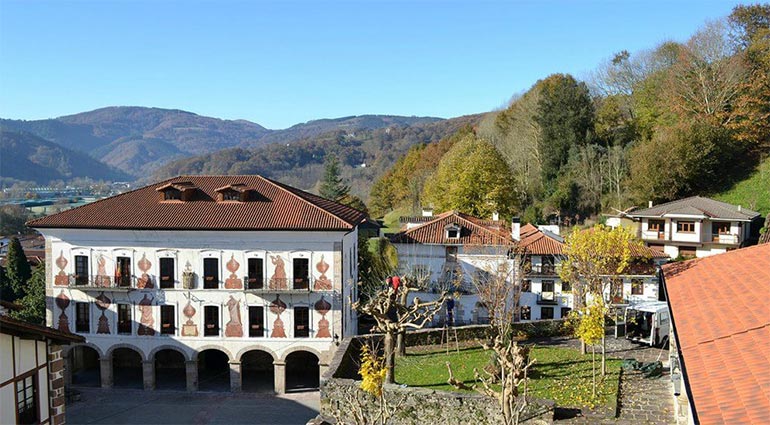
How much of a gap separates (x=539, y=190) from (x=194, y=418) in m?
39.4

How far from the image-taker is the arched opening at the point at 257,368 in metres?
29.0

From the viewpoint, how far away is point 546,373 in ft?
69.1

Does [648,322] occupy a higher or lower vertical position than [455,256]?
lower

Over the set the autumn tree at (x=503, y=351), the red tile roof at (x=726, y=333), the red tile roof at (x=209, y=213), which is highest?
the red tile roof at (x=209, y=213)

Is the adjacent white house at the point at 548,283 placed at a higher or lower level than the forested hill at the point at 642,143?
lower

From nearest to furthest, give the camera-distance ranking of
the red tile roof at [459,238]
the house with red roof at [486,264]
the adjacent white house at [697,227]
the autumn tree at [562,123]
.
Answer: the house with red roof at [486,264] < the red tile roof at [459,238] < the adjacent white house at [697,227] < the autumn tree at [562,123]

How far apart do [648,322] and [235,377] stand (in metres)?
18.8

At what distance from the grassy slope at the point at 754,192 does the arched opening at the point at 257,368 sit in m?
35.4

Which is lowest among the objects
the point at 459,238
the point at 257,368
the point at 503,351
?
the point at 257,368

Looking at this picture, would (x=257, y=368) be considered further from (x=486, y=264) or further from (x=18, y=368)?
(x=18, y=368)

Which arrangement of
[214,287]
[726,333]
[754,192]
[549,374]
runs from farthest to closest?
[754,192] < [214,287] < [549,374] < [726,333]

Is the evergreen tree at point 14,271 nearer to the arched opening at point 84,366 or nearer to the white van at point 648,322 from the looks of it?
the arched opening at point 84,366

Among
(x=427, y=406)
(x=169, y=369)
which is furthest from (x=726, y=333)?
(x=169, y=369)

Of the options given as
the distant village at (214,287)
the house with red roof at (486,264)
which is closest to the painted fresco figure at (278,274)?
the distant village at (214,287)
